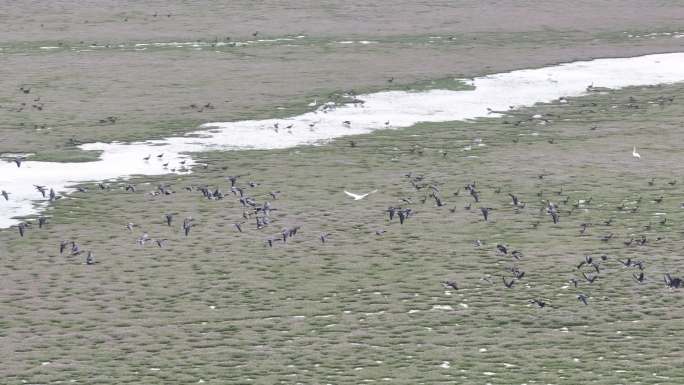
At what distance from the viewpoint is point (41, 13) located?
42.2 m

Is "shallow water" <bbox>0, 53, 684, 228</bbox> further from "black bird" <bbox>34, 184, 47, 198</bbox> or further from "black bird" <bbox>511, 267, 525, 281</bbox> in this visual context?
"black bird" <bbox>511, 267, 525, 281</bbox>

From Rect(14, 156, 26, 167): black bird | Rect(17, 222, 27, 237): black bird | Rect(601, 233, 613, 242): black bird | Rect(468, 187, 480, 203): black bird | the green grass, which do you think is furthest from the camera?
Rect(14, 156, 26, 167): black bird

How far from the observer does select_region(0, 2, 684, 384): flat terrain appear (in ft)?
46.6

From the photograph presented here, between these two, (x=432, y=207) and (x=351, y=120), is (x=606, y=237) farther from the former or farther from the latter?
(x=351, y=120)

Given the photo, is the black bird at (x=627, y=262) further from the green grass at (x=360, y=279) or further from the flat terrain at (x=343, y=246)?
the flat terrain at (x=343, y=246)

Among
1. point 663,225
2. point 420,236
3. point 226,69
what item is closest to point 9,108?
Result: point 226,69

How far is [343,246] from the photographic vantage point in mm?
18562

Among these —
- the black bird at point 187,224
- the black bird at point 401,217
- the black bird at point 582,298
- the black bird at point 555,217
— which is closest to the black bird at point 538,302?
the black bird at point 582,298

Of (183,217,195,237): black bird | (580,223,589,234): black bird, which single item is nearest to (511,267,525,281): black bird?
(580,223,589,234): black bird

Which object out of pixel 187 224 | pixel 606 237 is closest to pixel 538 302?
pixel 606 237

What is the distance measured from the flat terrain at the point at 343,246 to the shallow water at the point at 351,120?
2.26ft

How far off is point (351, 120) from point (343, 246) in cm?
908

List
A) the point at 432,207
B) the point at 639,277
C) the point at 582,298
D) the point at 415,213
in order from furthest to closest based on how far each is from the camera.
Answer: the point at 432,207
the point at 415,213
the point at 639,277
the point at 582,298

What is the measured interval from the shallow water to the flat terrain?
0.69 m
